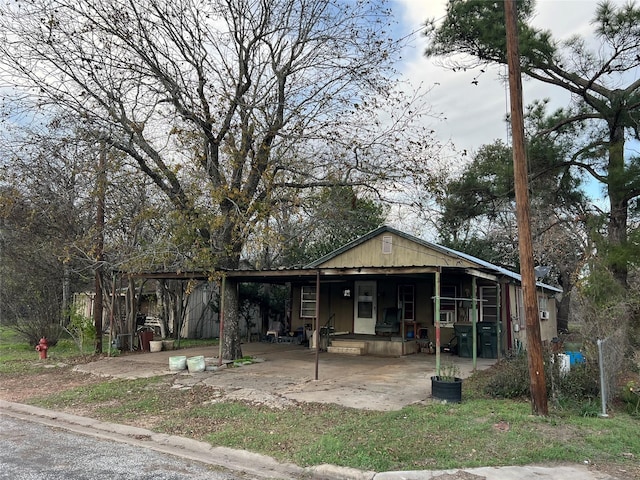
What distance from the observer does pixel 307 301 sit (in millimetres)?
17859

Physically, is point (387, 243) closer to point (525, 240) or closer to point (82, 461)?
point (525, 240)

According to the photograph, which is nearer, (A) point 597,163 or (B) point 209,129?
(B) point 209,129

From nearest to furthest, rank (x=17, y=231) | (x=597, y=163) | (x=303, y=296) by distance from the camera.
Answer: (x=597, y=163) < (x=17, y=231) < (x=303, y=296)

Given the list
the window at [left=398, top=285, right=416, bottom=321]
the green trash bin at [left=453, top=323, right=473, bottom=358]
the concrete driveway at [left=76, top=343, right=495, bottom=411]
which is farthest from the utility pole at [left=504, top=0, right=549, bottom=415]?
the window at [left=398, top=285, right=416, bottom=321]

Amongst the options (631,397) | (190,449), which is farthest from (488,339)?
(190,449)

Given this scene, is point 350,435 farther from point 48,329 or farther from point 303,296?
point 48,329

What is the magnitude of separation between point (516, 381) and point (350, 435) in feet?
11.1

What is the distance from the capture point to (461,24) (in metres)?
12.3

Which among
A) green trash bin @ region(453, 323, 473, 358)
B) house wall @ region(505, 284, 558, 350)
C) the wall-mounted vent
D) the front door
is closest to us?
green trash bin @ region(453, 323, 473, 358)

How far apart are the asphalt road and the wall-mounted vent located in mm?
9767

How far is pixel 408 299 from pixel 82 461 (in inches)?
458

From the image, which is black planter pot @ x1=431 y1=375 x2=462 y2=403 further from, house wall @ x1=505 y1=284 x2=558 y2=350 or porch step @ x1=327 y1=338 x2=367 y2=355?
house wall @ x1=505 y1=284 x2=558 y2=350

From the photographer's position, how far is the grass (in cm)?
524

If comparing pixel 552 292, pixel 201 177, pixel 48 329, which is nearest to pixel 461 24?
pixel 201 177
